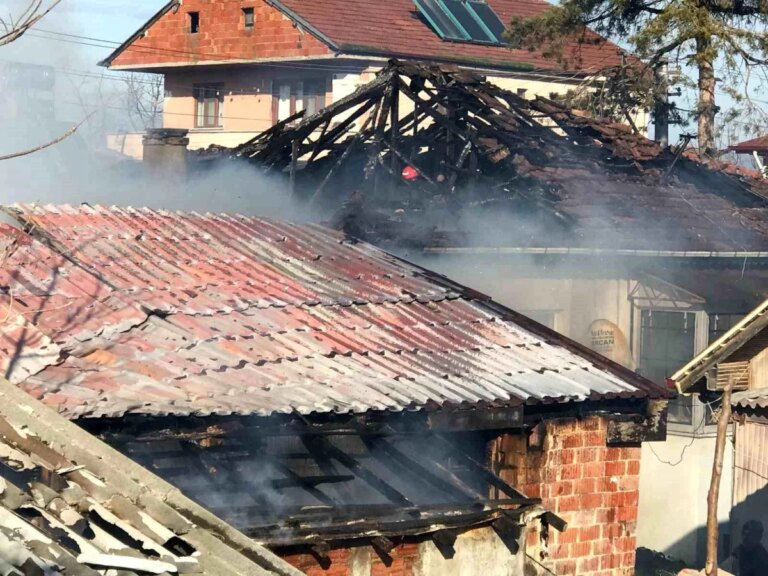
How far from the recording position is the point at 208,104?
124ft

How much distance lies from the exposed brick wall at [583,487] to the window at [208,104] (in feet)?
92.8

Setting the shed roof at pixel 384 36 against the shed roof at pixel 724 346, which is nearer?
the shed roof at pixel 724 346

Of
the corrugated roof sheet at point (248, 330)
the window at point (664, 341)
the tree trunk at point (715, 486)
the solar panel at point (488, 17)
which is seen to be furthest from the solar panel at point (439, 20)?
the tree trunk at point (715, 486)

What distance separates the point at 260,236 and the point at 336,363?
9.79 feet

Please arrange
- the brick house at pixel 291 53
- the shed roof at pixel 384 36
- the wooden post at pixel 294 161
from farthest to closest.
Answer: the brick house at pixel 291 53
the shed roof at pixel 384 36
the wooden post at pixel 294 161

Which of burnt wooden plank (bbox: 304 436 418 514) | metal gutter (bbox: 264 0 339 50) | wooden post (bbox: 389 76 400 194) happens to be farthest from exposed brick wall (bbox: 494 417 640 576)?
metal gutter (bbox: 264 0 339 50)

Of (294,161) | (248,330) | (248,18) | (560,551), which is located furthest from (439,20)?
(248,330)

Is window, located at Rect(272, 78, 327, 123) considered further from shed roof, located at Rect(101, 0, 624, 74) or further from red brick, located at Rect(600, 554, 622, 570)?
red brick, located at Rect(600, 554, 622, 570)

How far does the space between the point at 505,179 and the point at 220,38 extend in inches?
842

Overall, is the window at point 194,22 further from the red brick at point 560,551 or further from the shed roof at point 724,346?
the red brick at point 560,551

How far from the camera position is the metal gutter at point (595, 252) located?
1487cm

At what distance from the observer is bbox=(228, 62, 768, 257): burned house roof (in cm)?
1582

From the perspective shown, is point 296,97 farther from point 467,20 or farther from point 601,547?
point 601,547

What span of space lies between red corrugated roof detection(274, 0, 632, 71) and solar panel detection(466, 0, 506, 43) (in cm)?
70
